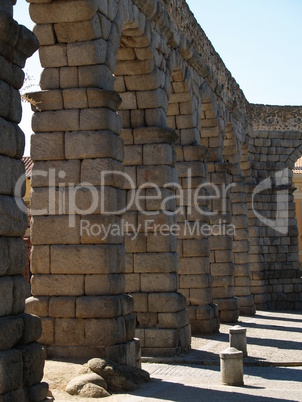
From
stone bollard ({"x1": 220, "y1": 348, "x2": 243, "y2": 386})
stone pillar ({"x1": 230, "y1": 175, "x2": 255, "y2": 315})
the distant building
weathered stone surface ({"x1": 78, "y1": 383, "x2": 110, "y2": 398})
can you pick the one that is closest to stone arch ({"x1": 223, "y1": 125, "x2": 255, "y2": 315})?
stone pillar ({"x1": 230, "y1": 175, "x2": 255, "y2": 315})

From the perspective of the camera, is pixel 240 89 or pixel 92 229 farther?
pixel 240 89

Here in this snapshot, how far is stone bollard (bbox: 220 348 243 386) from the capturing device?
367 inches

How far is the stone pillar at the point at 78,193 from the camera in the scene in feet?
31.7

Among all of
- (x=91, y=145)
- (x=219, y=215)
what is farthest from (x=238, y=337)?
(x=219, y=215)

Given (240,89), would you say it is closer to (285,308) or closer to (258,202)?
(258,202)

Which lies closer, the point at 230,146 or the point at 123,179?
the point at 123,179

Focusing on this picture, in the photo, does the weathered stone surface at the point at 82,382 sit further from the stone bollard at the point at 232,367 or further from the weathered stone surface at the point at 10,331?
the weathered stone surface at the point at 10,331

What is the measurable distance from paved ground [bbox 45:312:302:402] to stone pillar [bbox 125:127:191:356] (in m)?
0.51

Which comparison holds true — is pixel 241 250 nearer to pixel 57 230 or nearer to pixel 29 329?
pixel 57 230

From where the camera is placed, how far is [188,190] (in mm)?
15328

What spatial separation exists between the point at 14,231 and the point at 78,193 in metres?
3.32

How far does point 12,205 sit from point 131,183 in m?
6.04

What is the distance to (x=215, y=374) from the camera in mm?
10570

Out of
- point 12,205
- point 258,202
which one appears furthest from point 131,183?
point 258,202
